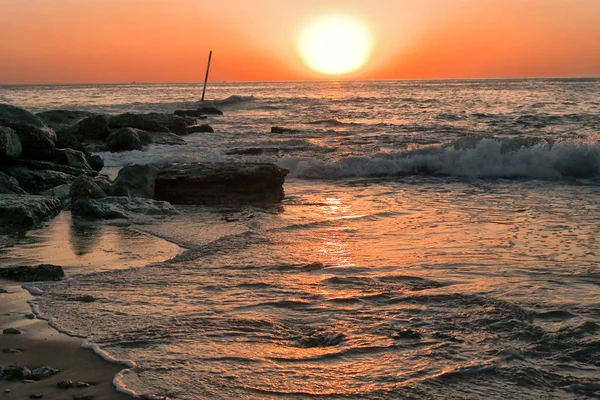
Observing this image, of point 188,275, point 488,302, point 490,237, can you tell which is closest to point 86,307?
point 188,275

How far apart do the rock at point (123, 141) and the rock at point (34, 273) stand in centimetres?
1274

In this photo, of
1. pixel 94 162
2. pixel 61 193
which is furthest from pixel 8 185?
pixel 94 162

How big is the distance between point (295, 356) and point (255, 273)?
5.78 ft

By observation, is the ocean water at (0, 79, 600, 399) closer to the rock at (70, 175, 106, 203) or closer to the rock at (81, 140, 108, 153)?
the rock at (70, 175, 106, 203)

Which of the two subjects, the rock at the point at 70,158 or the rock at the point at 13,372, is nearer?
the rock at the point at 13,372

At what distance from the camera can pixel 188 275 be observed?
522 cm

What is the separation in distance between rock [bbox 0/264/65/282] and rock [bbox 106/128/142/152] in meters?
12.7

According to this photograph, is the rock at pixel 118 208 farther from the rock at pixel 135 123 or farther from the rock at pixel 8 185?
the rock at pixel 135 123

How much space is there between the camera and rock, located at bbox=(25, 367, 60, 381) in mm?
3234

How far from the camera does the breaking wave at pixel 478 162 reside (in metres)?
11.9

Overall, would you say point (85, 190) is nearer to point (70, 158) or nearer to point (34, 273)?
point (70, 158)

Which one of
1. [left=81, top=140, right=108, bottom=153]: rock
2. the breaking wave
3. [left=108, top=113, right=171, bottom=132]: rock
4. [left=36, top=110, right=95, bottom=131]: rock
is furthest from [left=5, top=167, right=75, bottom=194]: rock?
[left=36, top=110, right=95, bottom=131]: rock

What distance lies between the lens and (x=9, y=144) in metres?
9.35

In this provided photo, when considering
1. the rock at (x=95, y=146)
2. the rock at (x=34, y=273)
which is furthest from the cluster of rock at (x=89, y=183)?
the rock at (x=95, y=146)
